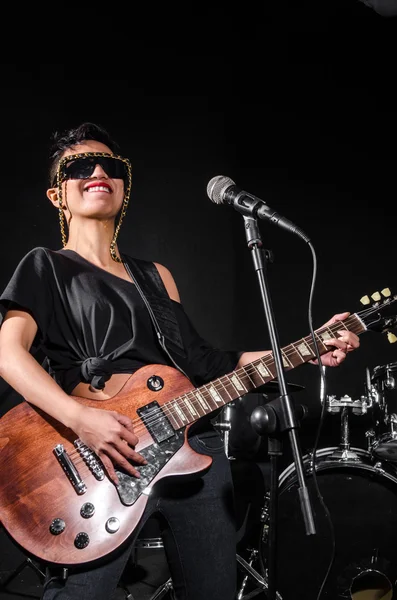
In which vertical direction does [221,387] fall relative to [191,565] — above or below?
above

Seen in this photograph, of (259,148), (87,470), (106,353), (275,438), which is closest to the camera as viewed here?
(275,438)

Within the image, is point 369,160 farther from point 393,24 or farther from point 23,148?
point 23,148

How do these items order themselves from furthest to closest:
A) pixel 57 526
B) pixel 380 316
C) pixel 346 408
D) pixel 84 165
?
pixel 346 408 < pixel 84 165 < pixel 380 316 < pixel 57 526

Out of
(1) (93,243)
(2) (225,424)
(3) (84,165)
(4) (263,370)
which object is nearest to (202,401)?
(4) (263,370)

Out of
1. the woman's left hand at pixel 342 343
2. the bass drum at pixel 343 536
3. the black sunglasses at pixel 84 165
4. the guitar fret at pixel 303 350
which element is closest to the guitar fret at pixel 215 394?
the guitar fret at pixel 303 350

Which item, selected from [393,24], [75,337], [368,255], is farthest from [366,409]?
[393,24]

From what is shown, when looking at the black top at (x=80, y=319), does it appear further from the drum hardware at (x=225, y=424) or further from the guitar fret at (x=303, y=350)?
the drum hardware at (x=225, y=424)

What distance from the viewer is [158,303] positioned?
2395 mm

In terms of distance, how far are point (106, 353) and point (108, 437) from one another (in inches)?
14.6

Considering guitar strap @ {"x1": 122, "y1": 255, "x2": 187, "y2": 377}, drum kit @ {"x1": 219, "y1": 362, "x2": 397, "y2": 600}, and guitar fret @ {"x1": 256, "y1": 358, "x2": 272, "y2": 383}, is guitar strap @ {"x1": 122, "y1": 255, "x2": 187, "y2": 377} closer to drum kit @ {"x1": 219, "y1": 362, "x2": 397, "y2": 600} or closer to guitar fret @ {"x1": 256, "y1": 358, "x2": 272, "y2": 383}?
guitar fret @ {"x1": 256, "y1": 358, "x2": 272, "y2": 383}

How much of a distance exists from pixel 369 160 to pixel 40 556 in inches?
143

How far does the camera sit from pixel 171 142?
14.0 ft

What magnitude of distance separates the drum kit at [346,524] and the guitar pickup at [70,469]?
1606 mm

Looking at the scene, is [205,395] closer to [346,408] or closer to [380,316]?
[380,316]
